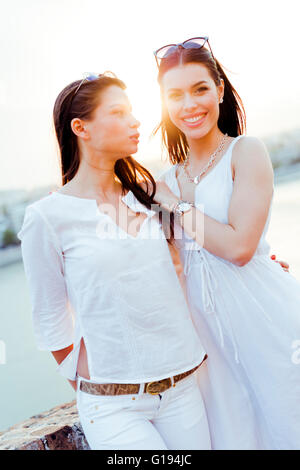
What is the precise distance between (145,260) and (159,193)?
384 millimetres

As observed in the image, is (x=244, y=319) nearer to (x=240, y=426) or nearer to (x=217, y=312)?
(x=217, y=312)

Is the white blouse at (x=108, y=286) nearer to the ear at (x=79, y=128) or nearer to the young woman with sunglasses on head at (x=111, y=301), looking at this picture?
the young woman with sunglasses on head at (x=111, y=301)

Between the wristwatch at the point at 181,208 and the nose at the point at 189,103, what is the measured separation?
0.39 metres

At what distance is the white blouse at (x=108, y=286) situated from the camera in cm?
148

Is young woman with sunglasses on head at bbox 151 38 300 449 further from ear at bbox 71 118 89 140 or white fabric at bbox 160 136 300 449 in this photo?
ear at bbox 71 118 89 140

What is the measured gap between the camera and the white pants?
4.70 feet

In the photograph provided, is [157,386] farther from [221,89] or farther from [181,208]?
Result: [221,89]

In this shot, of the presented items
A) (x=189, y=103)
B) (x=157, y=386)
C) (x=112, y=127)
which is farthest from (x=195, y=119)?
(x=157, y=386)

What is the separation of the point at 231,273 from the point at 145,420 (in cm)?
65

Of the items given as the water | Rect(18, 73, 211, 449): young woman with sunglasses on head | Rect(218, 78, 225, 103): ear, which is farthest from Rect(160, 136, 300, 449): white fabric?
the water

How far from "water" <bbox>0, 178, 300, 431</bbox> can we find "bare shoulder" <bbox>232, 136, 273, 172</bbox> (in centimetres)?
402

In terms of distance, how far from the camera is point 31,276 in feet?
5.12

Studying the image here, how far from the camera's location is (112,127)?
1.62m

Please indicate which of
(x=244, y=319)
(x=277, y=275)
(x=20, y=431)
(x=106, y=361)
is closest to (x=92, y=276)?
(x=106, y=361)
